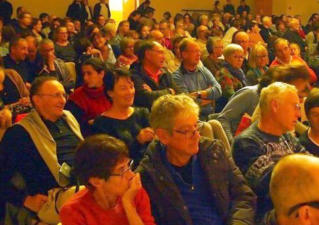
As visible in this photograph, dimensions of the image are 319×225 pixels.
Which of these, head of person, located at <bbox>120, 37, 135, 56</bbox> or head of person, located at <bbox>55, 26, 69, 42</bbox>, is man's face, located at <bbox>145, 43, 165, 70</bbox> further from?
head of person, located at <bbox>55, 26, 69, 42</bbox>

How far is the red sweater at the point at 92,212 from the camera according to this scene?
6.66ft

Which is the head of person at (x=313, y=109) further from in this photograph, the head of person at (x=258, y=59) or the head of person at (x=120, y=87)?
the head of person at (x=258, y=59)

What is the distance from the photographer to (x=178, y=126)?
236cm

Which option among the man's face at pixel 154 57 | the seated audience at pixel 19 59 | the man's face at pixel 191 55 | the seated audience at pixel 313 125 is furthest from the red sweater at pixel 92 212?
the seated audience at pixel 19 59

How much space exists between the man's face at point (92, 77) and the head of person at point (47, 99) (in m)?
0.85

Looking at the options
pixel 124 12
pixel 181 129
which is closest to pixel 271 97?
pixel 181 129

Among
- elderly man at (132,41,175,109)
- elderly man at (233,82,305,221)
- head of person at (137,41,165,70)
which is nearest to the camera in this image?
elderly man at (233,82,305,221)

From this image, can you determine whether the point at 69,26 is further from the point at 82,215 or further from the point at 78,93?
the point at 82,215

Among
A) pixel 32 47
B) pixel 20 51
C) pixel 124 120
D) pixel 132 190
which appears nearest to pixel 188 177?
pixel 132 190

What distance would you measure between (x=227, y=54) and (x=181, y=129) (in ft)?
10.2

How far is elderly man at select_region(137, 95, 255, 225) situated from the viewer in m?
2.28

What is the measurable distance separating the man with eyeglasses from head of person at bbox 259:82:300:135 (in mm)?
1038

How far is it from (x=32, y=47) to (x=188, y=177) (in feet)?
12.9

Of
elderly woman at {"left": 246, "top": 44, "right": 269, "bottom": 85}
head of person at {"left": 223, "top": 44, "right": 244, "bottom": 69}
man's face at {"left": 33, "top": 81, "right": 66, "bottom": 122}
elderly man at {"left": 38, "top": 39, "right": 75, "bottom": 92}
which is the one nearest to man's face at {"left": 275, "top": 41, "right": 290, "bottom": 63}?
elderly woman at {"left": 246, "top": 44, "right": 269, "bottom": 85}
